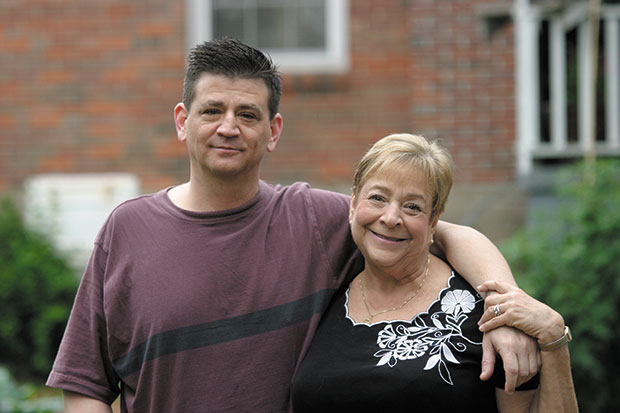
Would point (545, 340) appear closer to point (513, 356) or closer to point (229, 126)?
point (513, 356)

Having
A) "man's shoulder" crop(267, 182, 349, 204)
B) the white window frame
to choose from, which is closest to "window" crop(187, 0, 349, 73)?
the white window frame

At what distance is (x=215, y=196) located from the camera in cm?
271

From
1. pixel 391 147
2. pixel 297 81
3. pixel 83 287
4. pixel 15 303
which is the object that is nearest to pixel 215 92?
pixel 391 147

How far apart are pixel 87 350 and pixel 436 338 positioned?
114 centimetres

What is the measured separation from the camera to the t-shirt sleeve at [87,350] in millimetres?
2635

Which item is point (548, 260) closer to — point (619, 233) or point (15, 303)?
point (619, 233)

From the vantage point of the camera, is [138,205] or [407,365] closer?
[407,365]

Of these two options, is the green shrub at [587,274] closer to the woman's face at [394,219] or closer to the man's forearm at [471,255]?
the man's forearm at [471,255]

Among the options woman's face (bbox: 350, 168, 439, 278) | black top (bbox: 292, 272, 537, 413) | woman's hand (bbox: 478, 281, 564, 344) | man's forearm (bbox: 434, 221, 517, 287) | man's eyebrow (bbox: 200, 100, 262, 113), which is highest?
man's eyebrow (bbox: 200, 100, 262, 113)

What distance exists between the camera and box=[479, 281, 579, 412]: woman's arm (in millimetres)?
2398

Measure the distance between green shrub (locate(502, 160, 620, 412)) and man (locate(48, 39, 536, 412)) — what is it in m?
2.69

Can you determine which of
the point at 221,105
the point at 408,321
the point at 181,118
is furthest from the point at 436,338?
the point at 181,118

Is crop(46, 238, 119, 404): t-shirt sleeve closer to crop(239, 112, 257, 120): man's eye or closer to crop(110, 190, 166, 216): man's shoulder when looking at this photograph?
crop(110, 190, 166, 216): man's shoulder

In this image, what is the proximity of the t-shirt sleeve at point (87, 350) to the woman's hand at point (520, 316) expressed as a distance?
1232 millimetres
